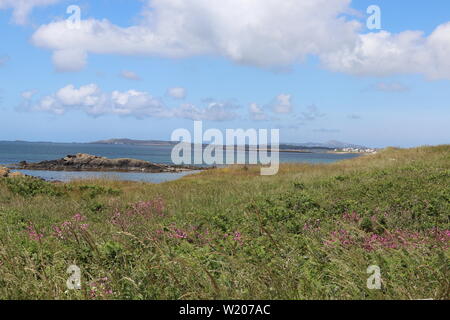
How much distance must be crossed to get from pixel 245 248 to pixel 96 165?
7406 centimetres

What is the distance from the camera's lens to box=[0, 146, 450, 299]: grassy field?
455 centimetres

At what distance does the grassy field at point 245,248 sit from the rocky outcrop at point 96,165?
58.5 metres

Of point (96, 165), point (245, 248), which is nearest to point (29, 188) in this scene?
point (245, 248)

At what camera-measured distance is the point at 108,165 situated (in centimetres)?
7644

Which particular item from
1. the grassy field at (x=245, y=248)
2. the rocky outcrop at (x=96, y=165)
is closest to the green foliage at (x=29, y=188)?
the grassy field at (x=245, y=248)

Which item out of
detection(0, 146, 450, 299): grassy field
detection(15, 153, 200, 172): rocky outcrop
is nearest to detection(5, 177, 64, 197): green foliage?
detection(0, 146, 450, 299): grassy field

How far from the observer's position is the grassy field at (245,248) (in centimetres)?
455

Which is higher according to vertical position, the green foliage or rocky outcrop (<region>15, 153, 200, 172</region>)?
the green foliage

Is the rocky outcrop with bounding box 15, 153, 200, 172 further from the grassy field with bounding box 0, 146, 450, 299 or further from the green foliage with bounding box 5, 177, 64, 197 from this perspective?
the grassy field with bounding box 0, 146, 450, 299

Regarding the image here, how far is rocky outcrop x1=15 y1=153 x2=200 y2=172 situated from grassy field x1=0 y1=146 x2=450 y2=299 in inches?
2304

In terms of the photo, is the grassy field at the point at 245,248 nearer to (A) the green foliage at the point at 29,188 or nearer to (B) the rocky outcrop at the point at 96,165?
(A) the green foliage at the point at 29,188

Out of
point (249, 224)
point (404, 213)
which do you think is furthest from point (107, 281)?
point (404, 213)
